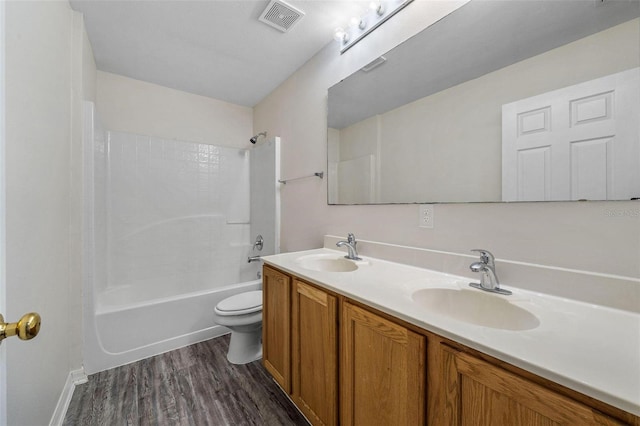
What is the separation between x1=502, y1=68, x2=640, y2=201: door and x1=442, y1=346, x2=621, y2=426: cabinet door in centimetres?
70

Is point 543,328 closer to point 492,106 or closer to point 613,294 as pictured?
point 613,294

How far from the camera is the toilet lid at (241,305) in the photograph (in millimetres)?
1754

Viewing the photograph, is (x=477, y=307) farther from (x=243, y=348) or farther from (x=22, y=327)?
(x=243, y=348)

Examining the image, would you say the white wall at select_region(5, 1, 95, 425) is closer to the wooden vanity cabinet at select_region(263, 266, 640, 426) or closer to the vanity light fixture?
the wooden vanity cabinet at select_region(263, 266, 640, 426)

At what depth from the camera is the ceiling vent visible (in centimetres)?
150

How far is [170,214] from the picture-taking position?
2.55 metres

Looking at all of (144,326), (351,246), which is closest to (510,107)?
(351,246)

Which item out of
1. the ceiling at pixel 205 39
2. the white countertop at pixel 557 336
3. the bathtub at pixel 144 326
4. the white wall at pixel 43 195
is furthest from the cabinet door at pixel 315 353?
the ceiling at pixel 205 39

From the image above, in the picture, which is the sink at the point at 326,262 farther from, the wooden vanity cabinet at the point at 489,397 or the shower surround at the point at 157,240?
the shower surround at the point at 157,240

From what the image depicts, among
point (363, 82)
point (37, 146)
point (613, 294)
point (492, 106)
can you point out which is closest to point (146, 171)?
point (37, 146)

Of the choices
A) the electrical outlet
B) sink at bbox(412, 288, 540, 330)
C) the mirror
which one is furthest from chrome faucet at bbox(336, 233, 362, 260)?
sink at bbox(412, 288, 540, 330)

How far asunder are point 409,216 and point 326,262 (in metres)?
0.61

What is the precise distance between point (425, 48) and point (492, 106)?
0.51m

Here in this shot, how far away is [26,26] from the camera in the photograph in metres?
0.97
